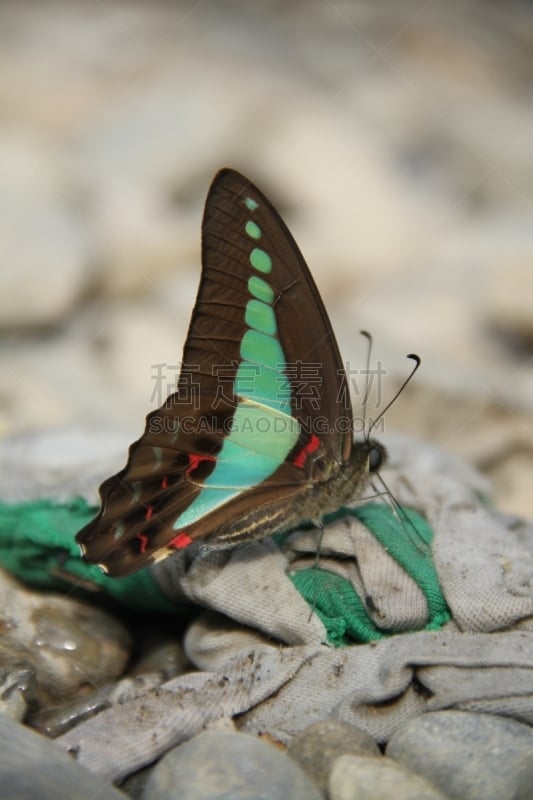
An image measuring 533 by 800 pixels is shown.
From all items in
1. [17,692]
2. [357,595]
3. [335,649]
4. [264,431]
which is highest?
[264,431]

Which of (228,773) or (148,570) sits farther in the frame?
(148,570)

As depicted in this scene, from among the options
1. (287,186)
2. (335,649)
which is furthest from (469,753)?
(287,186)

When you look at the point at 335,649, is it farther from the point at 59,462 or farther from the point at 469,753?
the point at 59,462

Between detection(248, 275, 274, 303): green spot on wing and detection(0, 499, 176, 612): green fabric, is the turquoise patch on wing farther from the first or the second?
detection(0, 499, 176, 612): green fabric

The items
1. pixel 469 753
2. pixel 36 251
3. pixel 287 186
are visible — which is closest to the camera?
pixel 469 753

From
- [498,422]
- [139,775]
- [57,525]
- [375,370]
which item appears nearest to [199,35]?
[375,370]

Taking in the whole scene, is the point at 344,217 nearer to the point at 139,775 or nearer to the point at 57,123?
the point at 57,123
